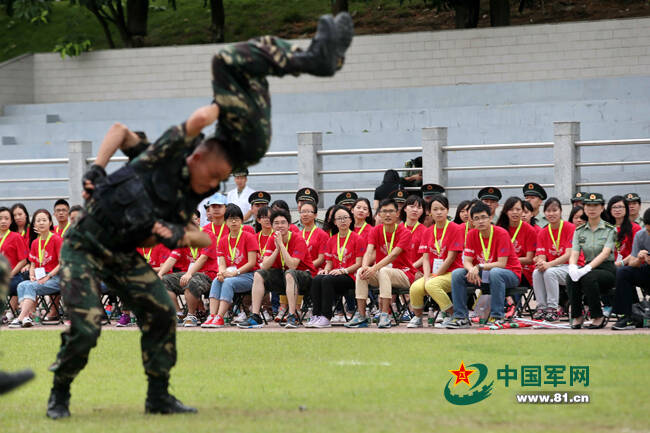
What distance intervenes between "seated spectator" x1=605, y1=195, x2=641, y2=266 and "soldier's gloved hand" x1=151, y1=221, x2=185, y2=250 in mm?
8235

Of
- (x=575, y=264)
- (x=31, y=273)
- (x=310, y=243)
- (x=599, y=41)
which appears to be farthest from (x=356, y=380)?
(x=599, y=41)

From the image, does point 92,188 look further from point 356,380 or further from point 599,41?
point 599,41

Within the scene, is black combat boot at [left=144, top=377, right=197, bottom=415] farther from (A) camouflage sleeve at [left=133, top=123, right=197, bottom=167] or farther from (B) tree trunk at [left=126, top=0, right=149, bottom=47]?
(B) tree trunk at [left=126, top=0, right=149, bottom=47]

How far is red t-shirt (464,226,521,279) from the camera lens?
14320 millimetres

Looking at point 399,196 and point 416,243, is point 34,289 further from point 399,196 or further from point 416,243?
point 416,243

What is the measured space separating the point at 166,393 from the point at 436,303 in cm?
772

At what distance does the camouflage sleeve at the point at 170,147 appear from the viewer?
7.47 m

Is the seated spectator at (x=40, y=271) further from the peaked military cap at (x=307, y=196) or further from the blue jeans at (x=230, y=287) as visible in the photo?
the peaked military cap at (x=307, y=196)

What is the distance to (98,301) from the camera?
310 inches

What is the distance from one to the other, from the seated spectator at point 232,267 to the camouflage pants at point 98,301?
740cm

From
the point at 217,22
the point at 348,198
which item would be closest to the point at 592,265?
the point at 348,198

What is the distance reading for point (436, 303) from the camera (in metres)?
15.2

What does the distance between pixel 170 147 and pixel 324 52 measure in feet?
4.20

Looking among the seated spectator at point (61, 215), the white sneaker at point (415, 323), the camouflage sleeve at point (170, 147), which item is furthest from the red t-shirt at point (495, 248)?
the camouflage sleeve at point (170, 147)
